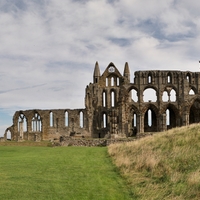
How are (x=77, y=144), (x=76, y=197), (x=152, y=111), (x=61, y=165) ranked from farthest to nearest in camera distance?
(x=152, y=111)
(x=77, y=144)
(x=61, y=165)
(x=76, y=197)

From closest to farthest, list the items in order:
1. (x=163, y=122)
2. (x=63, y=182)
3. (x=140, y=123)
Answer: (x=63, y=182), (x=163, y=122), (x=140, y=123)

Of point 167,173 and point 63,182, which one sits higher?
point 167,173

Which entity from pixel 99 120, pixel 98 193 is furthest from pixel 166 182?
pixel 99 120

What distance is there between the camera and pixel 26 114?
200 ft

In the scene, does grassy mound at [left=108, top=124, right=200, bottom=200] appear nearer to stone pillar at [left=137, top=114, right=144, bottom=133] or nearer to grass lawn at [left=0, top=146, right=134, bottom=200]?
grass lawn at [left=0, top=146, right=134, bottom=200]

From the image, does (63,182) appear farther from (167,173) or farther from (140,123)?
(140,123)

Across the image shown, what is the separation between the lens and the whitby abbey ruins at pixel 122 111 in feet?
154

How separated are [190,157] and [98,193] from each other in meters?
4.73

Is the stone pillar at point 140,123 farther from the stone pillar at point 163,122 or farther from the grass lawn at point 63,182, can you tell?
the grass lawn at point 63,182

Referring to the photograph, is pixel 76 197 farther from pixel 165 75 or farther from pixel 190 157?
pixel 165 75

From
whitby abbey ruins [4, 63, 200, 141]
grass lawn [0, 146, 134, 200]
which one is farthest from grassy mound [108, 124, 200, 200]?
whitby abbey ruins [4, 63, 200, 141]

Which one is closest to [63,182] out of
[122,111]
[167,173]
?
[167,173]

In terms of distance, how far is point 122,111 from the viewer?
46969 millimetres

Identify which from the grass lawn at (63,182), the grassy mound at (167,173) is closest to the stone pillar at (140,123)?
the grassy mound at (167,173)
